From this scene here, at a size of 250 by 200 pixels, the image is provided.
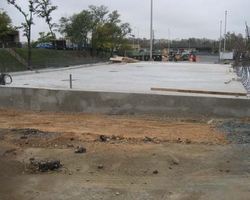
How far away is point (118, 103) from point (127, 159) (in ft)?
15.7

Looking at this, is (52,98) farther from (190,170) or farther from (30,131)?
(190,170)

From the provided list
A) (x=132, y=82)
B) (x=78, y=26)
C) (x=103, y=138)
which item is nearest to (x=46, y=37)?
(x=78, y=26)

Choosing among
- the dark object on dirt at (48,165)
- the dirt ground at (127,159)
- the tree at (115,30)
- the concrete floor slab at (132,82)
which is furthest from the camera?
the tree at (115,30)

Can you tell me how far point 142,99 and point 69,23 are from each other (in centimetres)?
4918

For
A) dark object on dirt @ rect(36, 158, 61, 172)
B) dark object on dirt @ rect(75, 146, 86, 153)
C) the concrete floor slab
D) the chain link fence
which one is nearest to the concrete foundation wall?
the concrete floor slab

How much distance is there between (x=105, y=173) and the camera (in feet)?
18.2

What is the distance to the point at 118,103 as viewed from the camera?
1082cm

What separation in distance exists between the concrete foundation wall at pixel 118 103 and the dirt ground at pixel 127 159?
61 cm

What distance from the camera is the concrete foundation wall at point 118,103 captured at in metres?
10.1

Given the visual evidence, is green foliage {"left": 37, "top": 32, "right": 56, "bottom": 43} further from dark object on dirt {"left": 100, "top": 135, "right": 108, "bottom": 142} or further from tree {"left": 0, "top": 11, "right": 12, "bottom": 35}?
dark object on dirt {"left": 100, "top": 135, "right": 108, "bottom": 142}

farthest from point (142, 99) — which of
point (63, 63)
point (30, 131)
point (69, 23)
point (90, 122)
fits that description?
point (69, 23)

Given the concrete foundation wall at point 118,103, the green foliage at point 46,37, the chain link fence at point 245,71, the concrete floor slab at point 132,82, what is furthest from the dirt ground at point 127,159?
the green foliage at point 46,37

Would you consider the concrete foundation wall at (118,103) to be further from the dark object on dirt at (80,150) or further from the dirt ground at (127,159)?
the dark object on dirt at (80,150)

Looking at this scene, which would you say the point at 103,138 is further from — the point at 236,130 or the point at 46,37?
the point at 46,37
